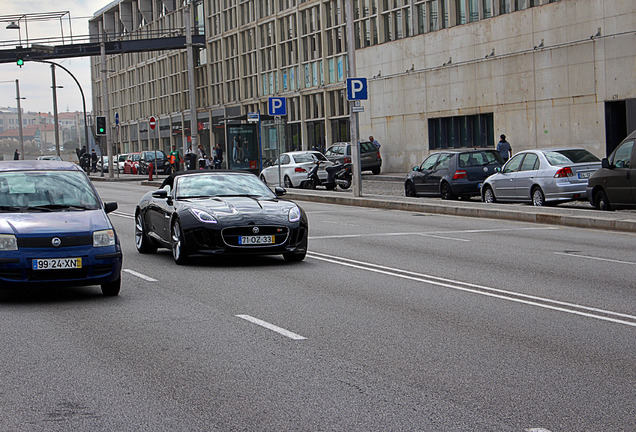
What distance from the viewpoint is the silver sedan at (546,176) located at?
23.4m

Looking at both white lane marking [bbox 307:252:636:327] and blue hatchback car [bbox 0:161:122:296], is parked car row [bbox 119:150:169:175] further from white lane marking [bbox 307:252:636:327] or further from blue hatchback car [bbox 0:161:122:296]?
blue hatchback car [bbox 0:161:122:296]

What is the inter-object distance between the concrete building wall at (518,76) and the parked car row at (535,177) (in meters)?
9.01

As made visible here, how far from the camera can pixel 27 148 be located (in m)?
197

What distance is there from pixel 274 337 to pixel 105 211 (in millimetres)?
3872

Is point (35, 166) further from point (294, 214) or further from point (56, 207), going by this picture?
point (294, 214)

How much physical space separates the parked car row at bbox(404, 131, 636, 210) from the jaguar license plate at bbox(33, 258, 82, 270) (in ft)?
45.3

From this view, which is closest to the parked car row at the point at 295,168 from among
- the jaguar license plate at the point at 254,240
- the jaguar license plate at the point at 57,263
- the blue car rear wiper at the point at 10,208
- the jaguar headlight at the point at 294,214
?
the jaguar headlight at the point at 294,214

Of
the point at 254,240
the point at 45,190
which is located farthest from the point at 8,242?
the point at 254,240

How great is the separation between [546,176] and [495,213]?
2.07 metres

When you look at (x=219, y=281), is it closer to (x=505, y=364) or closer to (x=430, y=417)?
(x=505, y=364)

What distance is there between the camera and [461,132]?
44.8 meters

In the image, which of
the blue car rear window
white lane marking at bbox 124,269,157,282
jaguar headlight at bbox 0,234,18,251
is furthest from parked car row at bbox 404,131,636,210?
jaguar headlight at bbox 0,234,18,251

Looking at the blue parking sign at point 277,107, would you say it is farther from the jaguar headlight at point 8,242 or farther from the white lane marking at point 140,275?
the jaguar headlight at point 8,242

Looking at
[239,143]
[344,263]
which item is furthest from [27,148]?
[344,263]
